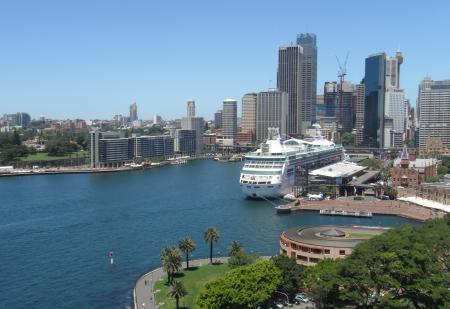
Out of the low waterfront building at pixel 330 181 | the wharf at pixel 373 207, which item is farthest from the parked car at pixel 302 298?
the low waterfront building at pixel 330 181

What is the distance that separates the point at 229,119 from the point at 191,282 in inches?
4697

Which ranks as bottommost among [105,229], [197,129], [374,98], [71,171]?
[71,171]

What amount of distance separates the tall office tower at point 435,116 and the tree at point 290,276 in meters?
98.3

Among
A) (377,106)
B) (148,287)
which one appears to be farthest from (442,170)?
(377,106)

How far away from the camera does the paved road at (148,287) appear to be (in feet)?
82.6

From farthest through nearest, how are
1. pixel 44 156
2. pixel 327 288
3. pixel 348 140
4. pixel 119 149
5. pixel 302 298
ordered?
pixel 348 140 → pixel 44 156 → pixel 119 149 → pixel 302 298 → pixel 327 288

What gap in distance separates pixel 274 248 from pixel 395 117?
12940cm

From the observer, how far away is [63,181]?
74250mm

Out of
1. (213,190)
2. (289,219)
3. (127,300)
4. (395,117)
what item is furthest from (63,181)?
(395,117)

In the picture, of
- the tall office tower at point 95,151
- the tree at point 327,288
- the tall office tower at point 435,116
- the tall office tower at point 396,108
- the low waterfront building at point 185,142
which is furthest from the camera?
the tall office tower at point 396,108

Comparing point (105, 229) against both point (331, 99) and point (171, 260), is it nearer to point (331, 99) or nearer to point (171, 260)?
point (171, 260)

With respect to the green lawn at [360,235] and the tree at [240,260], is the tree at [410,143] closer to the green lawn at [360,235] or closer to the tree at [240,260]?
the green lawn at [360,235]

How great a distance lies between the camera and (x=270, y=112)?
146m

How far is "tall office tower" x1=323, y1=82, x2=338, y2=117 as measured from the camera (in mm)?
183100
